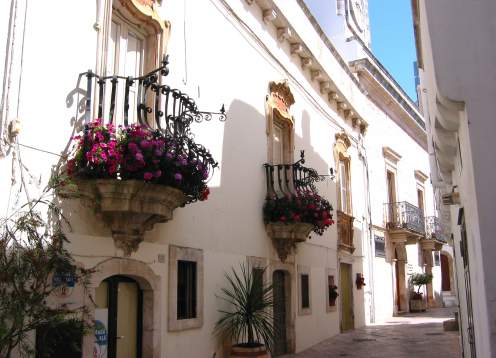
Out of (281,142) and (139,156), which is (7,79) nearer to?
(139,156)

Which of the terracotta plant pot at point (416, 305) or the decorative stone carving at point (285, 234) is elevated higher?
the decorative stone carving at point (285, 234)

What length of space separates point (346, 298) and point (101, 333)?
10627 millimetres

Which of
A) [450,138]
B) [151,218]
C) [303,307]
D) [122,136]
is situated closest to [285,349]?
[303,307]

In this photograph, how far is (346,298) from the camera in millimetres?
16328

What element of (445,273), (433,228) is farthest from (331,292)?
(445,273)

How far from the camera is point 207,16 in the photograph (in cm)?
974

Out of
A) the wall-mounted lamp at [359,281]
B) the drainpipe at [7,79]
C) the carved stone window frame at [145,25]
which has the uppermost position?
the carved stone window frame at [145,25]

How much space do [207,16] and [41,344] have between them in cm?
604

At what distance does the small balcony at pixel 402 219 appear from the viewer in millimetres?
21328

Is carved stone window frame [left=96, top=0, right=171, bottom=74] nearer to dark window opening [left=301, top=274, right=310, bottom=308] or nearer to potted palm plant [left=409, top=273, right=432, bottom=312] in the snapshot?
dark window opening [left=301, top=274, right=310, bottom=308]

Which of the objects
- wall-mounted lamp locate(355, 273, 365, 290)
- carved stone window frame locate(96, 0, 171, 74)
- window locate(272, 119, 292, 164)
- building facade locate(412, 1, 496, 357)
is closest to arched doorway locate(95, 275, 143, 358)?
carved stone window frame locate(96, 0, 171, 74)

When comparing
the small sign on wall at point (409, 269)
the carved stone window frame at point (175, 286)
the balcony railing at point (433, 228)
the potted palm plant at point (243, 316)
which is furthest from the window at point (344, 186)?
the balcony railing at point (433, 228)

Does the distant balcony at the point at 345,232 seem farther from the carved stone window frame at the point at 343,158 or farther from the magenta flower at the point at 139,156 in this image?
the magenta flower at the point at 139,156

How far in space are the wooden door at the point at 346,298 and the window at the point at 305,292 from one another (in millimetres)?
2837
